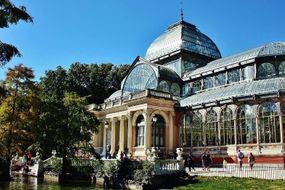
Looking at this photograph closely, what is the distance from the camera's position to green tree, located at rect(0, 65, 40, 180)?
29.8 metres

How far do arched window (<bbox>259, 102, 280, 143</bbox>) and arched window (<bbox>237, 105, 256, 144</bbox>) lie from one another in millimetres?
683

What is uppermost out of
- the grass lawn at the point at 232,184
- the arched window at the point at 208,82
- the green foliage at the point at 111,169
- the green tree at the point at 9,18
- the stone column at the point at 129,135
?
the arched window at the point at 208,82

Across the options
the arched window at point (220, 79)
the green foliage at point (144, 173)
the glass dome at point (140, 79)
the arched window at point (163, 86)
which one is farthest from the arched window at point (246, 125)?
the glass dome at point (140, 79)

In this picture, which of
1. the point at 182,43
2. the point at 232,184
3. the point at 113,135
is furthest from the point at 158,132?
the point at 232,184

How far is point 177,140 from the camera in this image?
3766 centimetres

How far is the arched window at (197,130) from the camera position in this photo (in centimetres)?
3516

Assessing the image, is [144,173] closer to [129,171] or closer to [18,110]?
[129,171]

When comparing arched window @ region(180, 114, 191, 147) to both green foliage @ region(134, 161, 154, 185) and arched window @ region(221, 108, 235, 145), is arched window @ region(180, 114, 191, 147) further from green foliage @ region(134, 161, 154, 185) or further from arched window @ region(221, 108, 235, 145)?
green foliage @ region(134, 161, 154, 185)

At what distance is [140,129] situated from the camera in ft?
125

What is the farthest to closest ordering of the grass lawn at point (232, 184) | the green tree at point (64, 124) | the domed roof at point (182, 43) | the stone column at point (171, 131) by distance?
the domed roof at point (182, 43), the stone column at point (171, 131), the green tree at point (64, 124), the grass lawn at point (232, 184)

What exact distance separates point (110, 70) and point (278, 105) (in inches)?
1549

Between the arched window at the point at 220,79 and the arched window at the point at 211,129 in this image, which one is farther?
the arched window at the point at 220,79

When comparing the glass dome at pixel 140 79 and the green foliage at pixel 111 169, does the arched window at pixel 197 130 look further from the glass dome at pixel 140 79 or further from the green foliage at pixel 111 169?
the green foliage at pixel 111 169

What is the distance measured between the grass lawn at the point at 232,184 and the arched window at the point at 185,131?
494 inches
